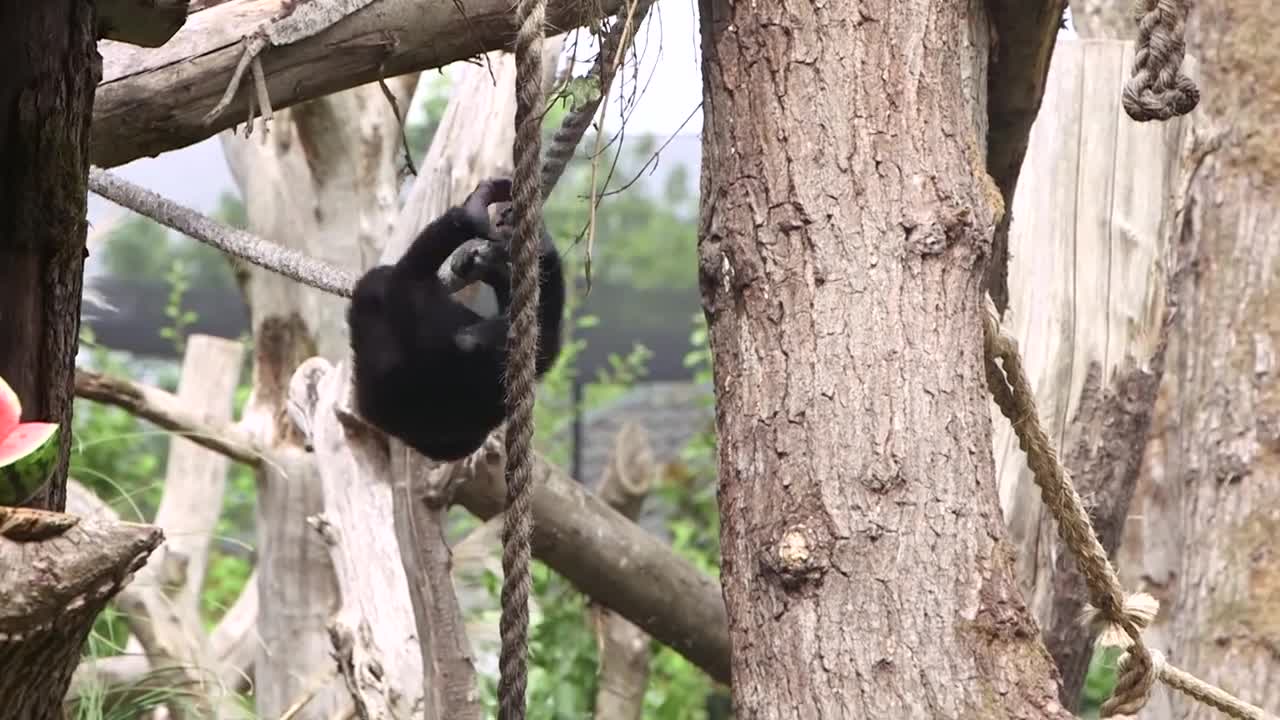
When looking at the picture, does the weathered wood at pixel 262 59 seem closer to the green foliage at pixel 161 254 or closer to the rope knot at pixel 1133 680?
the rope knot at pixel 1133 680

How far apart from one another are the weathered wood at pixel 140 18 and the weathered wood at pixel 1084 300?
1.76 m

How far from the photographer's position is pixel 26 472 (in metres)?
0.94

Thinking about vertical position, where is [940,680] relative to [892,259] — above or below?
below

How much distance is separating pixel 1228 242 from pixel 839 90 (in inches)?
92.0

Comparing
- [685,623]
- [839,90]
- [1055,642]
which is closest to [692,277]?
[685,623]

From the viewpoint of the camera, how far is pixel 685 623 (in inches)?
142

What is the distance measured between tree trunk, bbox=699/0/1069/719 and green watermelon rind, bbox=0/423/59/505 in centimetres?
66

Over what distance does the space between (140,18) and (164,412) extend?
243cm

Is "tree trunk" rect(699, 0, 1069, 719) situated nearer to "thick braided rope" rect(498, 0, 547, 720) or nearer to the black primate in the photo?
"thick braided rope" rect(498, 0, 547, 720)

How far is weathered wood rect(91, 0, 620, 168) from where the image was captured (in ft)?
6.12

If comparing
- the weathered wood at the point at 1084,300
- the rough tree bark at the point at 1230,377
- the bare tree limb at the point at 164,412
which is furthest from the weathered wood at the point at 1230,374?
the bare tree limb at the point at 164,412

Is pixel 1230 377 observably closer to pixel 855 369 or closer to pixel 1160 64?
pixel 1160 64

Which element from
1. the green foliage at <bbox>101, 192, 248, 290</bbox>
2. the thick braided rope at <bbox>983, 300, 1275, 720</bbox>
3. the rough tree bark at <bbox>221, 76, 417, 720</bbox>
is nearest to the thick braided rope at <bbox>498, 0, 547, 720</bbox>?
the thick braided rope at <bbox>983, 300, 1275, 720</bbox>

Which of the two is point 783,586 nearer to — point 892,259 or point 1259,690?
point 892,259
